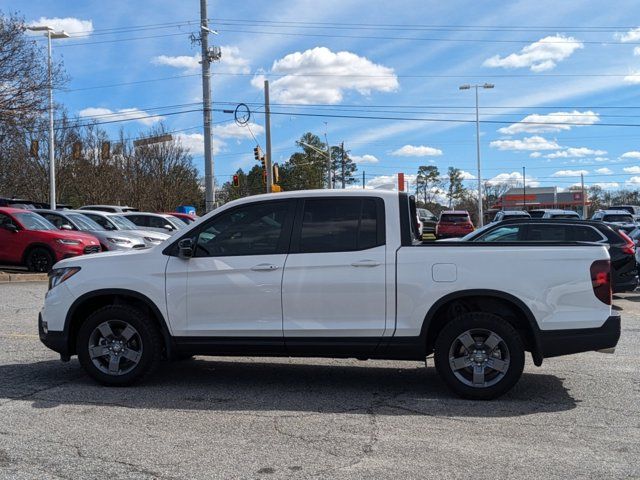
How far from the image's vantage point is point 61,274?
19.5 feet

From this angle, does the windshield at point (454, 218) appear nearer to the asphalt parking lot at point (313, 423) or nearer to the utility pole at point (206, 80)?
the utility pole at point (206, 80)

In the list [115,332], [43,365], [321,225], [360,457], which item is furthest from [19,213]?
[360,457]

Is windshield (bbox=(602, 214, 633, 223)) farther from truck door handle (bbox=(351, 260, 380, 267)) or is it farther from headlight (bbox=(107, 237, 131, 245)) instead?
truck door handle (bbox=(351, 260, 380, 267))

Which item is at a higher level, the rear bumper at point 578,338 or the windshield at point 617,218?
the windshield at point 617,218

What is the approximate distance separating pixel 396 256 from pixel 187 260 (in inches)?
75.8

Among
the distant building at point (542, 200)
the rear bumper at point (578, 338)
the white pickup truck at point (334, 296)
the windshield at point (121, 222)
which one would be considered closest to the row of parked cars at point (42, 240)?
the windshield at point (121, 222)

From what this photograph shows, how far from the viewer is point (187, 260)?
5.61 m

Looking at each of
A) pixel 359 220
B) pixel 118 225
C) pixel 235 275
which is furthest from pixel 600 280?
pixel 118 225

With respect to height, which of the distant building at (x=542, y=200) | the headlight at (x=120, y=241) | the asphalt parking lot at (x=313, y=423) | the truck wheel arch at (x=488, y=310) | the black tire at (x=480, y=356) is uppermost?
the distant building at (x=542, y=200)

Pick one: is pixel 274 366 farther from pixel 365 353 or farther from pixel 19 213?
pixel 19 213

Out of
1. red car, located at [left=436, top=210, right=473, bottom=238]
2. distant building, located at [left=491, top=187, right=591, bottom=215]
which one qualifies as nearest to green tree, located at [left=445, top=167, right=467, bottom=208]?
distant building, located at [left=491, top=187, right=591, bottom=215]

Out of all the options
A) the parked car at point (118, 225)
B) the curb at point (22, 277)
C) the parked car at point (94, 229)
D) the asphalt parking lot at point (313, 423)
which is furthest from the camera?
the parked car at point (118, 225)

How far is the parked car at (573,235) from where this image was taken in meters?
11.2

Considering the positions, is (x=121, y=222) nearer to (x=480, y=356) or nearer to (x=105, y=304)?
(x=105, y=304)
